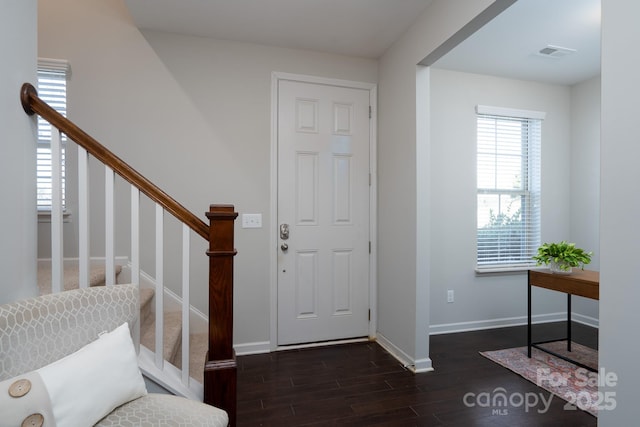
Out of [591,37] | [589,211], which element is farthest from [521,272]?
[591,37]

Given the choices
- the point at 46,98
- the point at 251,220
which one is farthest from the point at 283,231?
the point at 46,98

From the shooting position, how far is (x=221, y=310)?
4.88 ft

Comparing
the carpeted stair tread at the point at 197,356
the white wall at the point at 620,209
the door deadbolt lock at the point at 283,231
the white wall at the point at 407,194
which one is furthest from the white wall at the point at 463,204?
the carpeted stair tread at the point at 197,356

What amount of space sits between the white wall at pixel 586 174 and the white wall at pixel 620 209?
2704 mm

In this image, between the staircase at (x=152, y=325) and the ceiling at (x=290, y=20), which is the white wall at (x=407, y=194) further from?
the staircase at (x=152, y=325)

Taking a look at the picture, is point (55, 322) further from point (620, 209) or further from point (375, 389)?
point (620, 209)

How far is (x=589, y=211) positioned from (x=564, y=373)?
1.90m

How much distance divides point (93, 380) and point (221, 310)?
54 cm

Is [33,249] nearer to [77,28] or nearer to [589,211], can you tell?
[77,28]

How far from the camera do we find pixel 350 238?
2.96m

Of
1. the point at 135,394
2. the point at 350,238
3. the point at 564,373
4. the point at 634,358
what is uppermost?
the point at 350,238

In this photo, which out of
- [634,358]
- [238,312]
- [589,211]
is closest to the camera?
[634,358]

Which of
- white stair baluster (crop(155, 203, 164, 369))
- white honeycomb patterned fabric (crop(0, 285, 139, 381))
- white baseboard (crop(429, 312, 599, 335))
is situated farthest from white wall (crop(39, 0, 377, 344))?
white baseboard (crop(429, 312, 599, 335))

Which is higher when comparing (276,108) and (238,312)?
(276,108)
